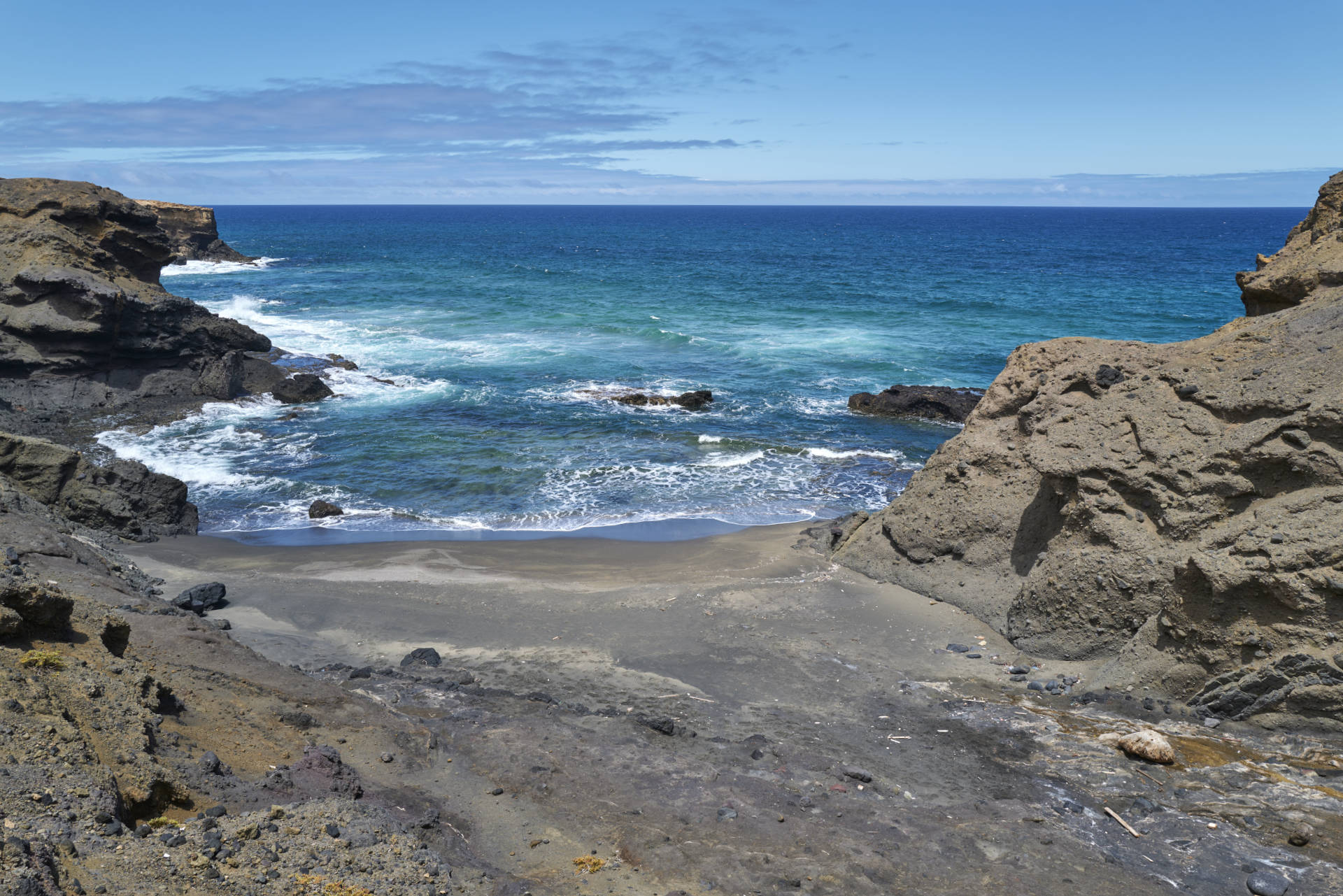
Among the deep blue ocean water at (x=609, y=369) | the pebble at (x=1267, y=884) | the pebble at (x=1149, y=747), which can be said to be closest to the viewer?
the pebble at (x=1267, y=884)

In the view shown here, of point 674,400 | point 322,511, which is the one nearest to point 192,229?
point 674,400

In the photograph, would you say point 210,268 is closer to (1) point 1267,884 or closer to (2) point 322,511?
(2) point 322,511

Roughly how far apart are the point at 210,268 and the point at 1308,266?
67881 millimetres

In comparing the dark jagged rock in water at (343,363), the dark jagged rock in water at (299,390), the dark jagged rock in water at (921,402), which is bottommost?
the dark jagged rock in water at (921,402)

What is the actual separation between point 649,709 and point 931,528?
18.1ft

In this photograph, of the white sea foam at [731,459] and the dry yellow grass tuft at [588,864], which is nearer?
the dry yellow grass tuft at [588,864]

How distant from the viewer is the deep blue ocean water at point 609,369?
19797 mm

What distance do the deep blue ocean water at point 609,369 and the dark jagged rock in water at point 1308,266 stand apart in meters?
8.20

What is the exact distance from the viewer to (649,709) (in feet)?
32.0

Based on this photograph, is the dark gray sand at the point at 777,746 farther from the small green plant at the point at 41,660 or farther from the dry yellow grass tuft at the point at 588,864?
the small green plant at the point at 41,660

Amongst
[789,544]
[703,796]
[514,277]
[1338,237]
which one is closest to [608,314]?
[514,277]

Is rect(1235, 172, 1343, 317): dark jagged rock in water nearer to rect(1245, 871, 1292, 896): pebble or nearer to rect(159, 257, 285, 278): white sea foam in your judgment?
rect(1245, 871, 1292, 896): pebble

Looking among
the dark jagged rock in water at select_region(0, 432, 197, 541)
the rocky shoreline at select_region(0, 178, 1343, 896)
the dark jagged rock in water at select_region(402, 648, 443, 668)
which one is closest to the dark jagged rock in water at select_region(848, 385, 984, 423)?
the rocky shoreline at select_region(0, 178, 1343, 896)

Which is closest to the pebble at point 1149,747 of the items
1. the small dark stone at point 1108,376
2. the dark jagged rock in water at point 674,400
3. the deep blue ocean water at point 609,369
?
the small dark stone at point 1108,376
